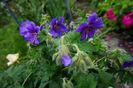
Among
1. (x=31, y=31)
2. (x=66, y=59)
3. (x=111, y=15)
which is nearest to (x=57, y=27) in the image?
(x=31, y=31)

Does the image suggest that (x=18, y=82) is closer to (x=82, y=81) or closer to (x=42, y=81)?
(x=42, y=81)

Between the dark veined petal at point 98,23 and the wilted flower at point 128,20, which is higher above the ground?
the wilted flower at point 128,20

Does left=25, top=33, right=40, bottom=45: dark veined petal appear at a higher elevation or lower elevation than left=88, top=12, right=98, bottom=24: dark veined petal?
lower

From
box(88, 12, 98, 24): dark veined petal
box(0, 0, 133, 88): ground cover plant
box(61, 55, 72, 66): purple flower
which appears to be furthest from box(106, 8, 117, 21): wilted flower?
box(61, 55, 72, 66): purple flower

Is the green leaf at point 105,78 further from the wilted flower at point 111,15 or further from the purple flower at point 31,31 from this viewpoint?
the wilted flower at point 111,15

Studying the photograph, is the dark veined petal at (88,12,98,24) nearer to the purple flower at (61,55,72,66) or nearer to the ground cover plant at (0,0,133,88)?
the ground cover plant at (0,0,133,88)

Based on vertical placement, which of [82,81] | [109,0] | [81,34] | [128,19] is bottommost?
[82,81]

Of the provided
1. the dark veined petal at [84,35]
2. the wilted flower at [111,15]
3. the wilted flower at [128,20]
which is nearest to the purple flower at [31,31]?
the dark veined petal at [84,35]

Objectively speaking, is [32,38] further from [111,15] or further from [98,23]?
[111,15]

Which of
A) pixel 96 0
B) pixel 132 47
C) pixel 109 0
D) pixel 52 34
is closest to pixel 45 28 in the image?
pixel 52 34

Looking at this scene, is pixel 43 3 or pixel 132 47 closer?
pixel 132 47

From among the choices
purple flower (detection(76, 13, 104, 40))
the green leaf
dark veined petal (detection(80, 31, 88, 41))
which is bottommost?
the green leaf
